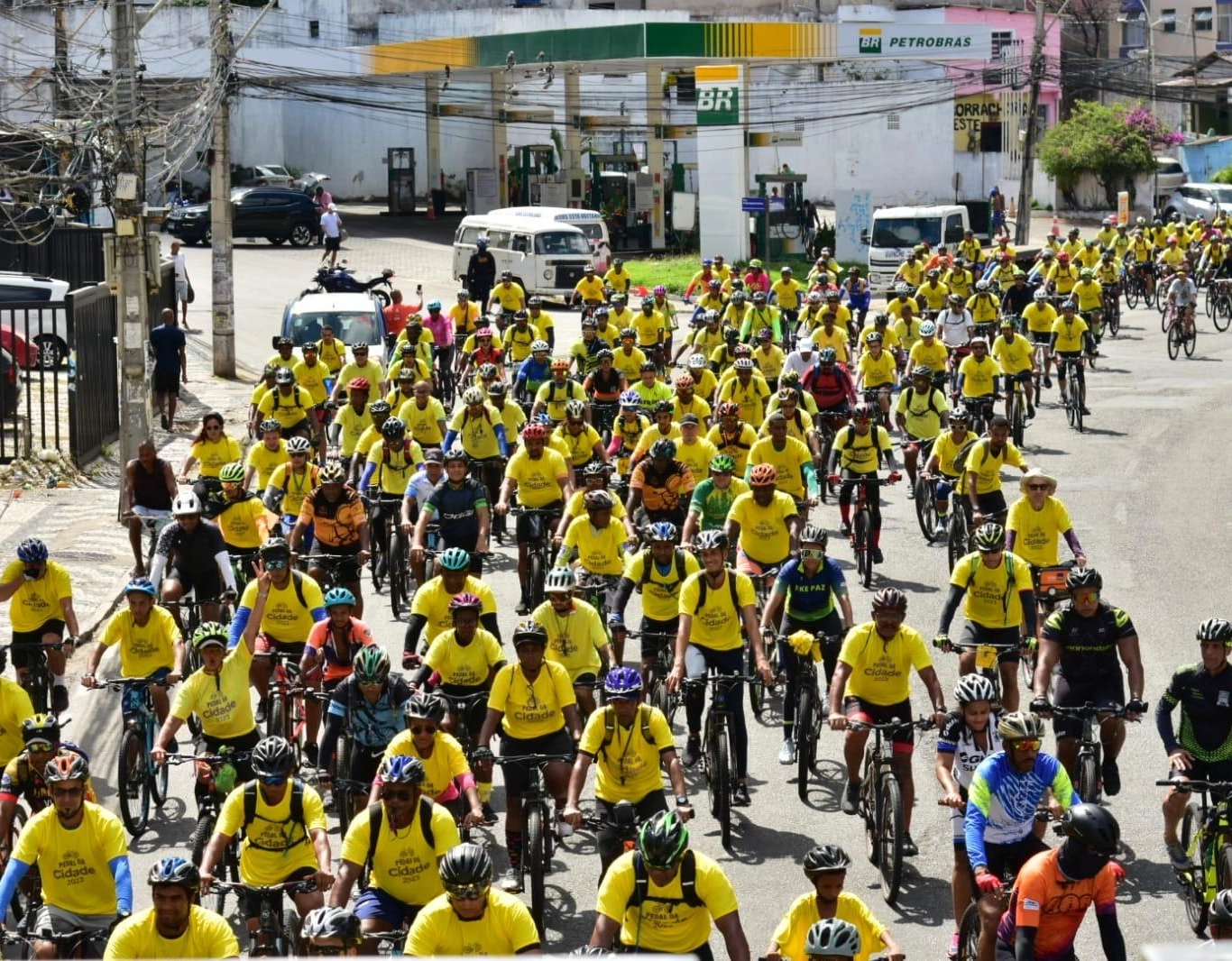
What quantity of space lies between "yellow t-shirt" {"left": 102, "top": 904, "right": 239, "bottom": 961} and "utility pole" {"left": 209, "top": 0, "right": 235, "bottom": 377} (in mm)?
23149

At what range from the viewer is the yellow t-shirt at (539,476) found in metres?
17.3

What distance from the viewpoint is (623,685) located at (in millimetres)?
10516

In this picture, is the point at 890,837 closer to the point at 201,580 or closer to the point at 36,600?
the point at 201,580

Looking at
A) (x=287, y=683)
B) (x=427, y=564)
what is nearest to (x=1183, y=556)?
(x=427, y=564)

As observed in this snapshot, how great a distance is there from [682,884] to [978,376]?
15545 mm

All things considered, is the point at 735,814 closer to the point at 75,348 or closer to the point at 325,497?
the point at 325,497

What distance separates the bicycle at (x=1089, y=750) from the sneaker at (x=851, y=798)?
132 cm

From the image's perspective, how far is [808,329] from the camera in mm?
29297

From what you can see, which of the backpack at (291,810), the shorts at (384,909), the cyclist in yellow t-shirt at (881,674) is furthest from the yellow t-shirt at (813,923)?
the cyclist in yellow t-shirt at (881,674)

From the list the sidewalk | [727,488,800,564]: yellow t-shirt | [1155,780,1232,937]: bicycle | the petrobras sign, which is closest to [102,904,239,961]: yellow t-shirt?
[1155,780,1232,937]: bicycle

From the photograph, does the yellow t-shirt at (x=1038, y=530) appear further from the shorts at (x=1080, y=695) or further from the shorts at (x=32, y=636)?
the shorts at (x=32, y=636)

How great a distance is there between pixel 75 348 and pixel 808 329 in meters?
10.4

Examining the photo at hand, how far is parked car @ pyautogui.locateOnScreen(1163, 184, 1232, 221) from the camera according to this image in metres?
61.9

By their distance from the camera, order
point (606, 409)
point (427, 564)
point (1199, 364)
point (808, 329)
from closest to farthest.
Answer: point (427, 564) → point (606, 409) → point (808, 329) → point (1199, 364)
